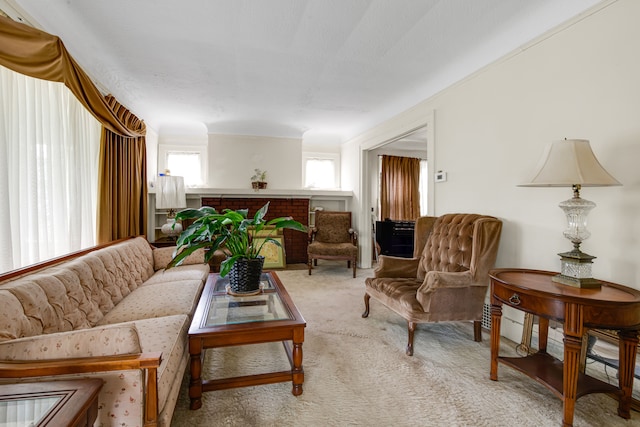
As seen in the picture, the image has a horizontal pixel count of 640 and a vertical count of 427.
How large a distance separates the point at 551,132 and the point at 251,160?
4397 mm

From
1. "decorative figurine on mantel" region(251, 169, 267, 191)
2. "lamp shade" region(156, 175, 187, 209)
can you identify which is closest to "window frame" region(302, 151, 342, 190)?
"decorative figurine on mantel" region(251, 169, 267, 191)

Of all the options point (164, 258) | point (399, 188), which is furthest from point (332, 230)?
point (164, 258)

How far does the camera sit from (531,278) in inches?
72.1

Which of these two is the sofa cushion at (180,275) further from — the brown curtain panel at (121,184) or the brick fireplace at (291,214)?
the brick fireplace at (291,214)

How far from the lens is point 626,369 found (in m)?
1.55

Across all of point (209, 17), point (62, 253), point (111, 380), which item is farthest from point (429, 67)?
point (62, 253)

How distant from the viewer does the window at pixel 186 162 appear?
5.29 meters

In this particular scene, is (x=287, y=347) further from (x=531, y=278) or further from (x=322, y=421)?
(x=531, y=278)

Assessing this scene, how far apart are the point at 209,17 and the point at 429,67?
77.9 inches

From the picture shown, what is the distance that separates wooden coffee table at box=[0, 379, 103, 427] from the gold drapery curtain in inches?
58.7

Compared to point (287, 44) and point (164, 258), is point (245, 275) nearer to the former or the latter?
point (164, 258)

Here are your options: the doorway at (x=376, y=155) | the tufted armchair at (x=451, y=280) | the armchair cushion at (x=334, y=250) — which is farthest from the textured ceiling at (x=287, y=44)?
the armchair cushion at (x=334, y=250)

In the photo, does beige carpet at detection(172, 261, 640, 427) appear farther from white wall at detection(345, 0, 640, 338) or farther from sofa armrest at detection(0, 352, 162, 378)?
white wall at detection(345, 0, 640, 338)

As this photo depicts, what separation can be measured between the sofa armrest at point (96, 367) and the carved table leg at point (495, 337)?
1860 millimetres
